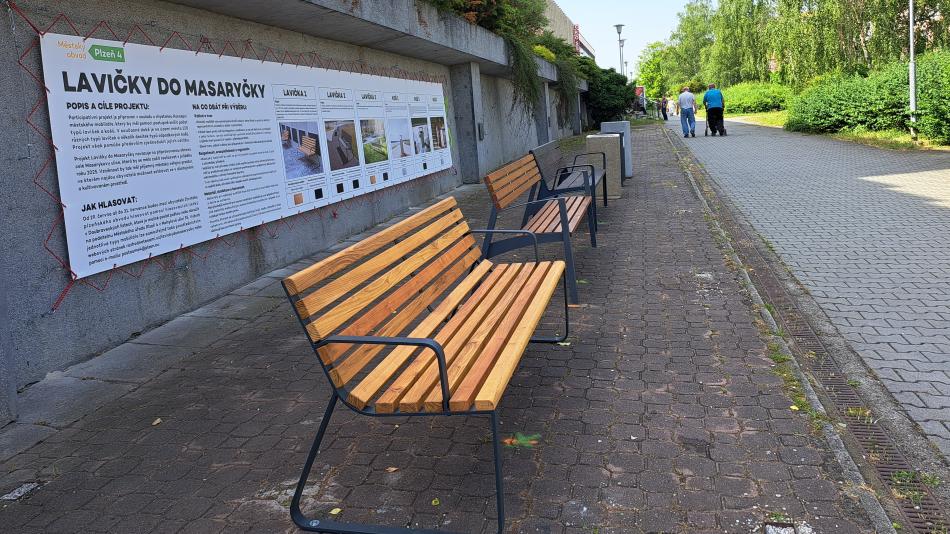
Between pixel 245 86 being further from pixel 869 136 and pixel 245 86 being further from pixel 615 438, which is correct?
pixel 869 136

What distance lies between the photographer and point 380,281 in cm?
347

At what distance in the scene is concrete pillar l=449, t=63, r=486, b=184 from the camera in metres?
14.1

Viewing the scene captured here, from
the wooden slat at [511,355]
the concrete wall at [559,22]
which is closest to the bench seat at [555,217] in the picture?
the wooden slat at [511,355]

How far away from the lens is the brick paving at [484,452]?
2.95m

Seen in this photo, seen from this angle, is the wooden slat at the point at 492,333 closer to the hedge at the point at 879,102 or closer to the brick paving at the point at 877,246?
the brick paving at the point at 877,246

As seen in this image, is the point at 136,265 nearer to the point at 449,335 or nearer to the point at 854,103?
the point at 449,335

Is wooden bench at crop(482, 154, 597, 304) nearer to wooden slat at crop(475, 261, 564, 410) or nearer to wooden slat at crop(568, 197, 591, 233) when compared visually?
wooden slat at crop(568, 197, 591, 233)

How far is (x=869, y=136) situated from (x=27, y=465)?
22.5 meters

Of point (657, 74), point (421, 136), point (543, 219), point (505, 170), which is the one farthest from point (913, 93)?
point (657, 74)

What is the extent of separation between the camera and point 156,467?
3502mm

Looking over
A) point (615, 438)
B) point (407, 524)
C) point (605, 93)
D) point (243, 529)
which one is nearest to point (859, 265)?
point (615, 438)

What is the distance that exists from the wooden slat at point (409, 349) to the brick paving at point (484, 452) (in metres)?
0.50

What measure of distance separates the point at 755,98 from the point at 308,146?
41.4 metres

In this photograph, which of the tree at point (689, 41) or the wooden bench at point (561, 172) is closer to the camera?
the wooden bench at point (561, 172)
